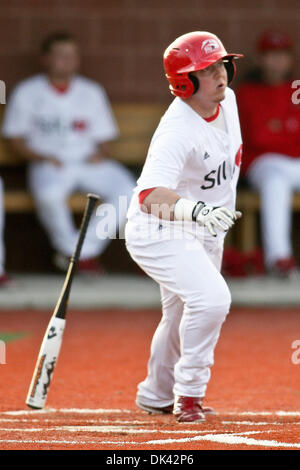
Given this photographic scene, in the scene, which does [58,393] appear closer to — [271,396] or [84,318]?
[271,396]

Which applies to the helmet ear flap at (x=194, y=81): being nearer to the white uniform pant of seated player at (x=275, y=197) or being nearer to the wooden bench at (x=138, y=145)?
the white uniform pant of seated player at (x=275, y=197)

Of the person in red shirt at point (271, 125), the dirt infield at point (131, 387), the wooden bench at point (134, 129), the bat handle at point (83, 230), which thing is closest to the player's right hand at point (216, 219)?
the dirt infield at point (131, 387)

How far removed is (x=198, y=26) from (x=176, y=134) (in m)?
5.10

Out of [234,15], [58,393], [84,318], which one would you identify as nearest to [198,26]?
[234,15]

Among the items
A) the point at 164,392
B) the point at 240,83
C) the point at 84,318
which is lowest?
the point at 84,318

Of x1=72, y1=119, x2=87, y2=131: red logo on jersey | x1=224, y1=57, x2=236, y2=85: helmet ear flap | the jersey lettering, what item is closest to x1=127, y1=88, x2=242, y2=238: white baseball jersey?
the jersey lettering

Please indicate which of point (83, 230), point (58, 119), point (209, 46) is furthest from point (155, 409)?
point (58, 119)

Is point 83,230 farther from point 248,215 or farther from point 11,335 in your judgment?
point 248,215

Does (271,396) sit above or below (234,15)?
below

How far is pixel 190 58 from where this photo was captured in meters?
4.63

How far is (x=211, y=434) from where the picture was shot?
13.2 feet

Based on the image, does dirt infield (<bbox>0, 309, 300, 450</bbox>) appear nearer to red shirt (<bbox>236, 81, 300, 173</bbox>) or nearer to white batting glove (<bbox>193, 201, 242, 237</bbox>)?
white batting glove (<bbox>193, 201, 242, 237</bbox>)

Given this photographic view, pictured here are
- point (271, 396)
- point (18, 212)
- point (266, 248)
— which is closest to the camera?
point (271, 396)

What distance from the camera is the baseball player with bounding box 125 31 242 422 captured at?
4.47m
